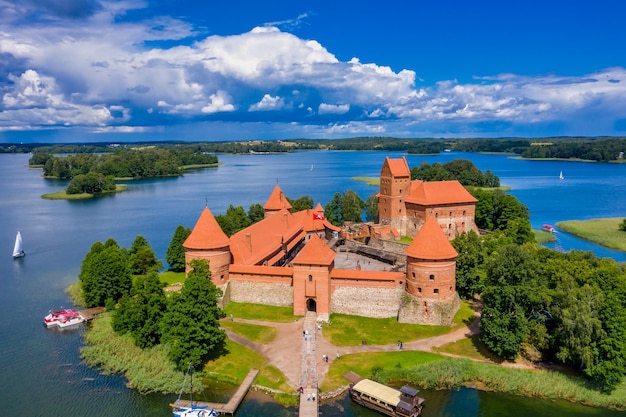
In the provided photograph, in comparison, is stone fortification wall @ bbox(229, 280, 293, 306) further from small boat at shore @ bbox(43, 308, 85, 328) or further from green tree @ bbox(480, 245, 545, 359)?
green tree @ bbox(480, 245, 545, 359)

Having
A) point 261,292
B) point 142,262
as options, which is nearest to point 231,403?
point 261,292

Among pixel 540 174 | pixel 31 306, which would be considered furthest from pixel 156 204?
pixel 540 174

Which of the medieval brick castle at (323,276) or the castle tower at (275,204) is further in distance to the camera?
the castle tower at (275,204)

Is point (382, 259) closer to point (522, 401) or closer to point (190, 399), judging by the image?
point (522, 401)

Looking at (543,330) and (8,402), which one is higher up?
(543,330)

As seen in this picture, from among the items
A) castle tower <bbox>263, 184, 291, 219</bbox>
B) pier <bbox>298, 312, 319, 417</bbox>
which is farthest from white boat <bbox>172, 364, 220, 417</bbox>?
castle tower <bbox>263, 184, 291, 219</bbox>

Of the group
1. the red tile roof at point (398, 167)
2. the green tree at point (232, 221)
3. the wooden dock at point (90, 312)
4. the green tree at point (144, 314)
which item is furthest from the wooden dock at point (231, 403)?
the red tile roof at point (398, 167)

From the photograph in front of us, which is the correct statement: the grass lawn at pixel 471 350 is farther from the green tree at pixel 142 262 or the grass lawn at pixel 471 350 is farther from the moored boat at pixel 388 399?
the green tree at pixel 142 262

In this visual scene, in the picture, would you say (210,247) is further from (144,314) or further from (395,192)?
(395,192)
